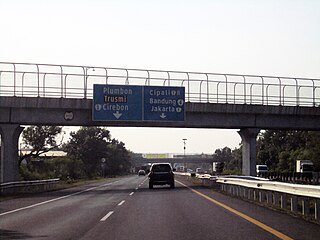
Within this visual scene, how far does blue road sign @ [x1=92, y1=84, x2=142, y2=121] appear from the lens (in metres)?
39.8

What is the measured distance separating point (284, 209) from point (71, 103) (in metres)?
24.9

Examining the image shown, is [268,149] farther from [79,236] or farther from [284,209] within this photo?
[79,236]

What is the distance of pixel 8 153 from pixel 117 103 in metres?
8.99

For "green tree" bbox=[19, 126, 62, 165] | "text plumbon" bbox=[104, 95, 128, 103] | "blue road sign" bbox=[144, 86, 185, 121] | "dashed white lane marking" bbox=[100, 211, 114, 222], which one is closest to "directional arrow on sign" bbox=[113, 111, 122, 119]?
"text plumbon" bbox=[104, 95, 128, 103]

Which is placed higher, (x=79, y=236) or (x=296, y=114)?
(x=296, y=114)

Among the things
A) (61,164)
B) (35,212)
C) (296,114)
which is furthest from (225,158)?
(35,212)

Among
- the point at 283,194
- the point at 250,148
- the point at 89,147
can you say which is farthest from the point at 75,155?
the point at 283,194

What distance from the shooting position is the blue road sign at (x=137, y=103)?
1571 inches

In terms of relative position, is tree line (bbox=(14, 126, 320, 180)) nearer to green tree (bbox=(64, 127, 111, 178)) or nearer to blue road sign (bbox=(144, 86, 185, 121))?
green tree (bbox=(64, 127, 111, 178))

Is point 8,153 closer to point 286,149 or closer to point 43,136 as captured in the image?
point 43,136

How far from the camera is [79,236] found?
1216 centimetres

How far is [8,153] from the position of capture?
38531 mm

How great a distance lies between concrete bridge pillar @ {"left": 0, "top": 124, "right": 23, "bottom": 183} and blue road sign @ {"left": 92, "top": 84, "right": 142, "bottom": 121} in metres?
6.28

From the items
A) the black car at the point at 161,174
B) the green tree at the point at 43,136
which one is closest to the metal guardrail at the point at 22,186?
the black car at the point at 161,174
